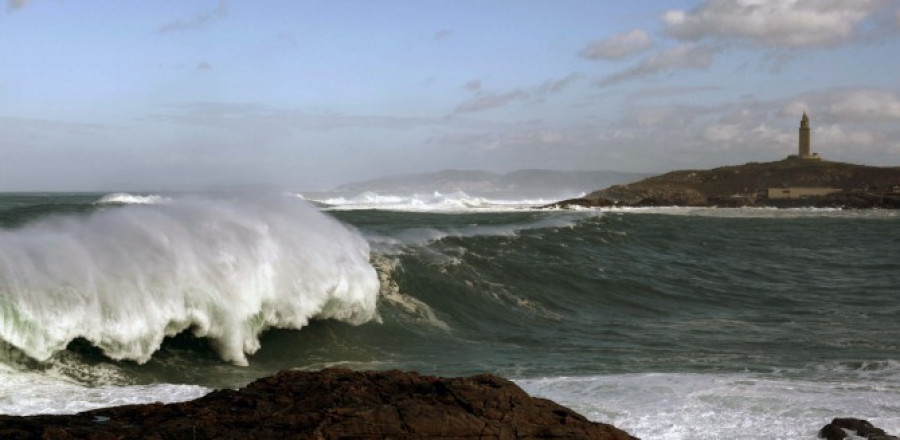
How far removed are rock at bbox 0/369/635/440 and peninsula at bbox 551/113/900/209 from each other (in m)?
61.9

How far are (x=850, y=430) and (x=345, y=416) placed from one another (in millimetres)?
3851

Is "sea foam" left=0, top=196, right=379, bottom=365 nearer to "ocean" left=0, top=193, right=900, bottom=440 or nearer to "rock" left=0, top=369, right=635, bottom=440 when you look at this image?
"ocean" left=0, top=193, right=900, bottom=440

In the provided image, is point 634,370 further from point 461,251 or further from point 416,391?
point 461,251

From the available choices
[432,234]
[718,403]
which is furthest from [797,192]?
[718,403]

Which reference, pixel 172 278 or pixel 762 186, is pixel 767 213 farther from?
pixel 172 278

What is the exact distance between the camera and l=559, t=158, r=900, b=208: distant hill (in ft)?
247

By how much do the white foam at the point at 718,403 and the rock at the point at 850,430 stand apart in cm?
15

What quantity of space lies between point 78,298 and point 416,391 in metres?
5.35

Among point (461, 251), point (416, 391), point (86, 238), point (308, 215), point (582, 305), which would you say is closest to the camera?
point (416, 391)

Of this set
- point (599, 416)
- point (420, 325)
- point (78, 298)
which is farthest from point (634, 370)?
point (78, 298)

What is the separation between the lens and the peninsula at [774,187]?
2963 inches

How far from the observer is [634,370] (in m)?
9.77

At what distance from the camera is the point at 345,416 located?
477cm

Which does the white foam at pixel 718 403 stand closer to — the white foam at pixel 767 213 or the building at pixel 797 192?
the white foam at pixel 767 213
